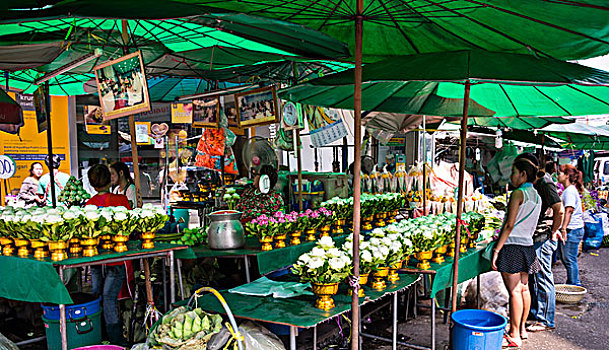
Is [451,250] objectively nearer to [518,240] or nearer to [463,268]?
[463,268]

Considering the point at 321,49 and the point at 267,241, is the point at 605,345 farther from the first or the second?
the point at 321,49

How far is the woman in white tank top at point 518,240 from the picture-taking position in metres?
4.37

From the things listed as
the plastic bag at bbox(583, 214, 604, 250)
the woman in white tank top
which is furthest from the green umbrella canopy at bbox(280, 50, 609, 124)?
the plastic bag at bbox(583, 214, 604, 250)

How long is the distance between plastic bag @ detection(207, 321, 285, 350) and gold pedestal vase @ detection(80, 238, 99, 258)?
136 cm

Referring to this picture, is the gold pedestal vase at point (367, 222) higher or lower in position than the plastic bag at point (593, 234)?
higher

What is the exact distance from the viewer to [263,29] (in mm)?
3488

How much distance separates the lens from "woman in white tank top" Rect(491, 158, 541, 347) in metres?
4.37

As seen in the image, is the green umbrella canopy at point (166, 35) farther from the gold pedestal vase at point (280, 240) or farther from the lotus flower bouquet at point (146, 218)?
the gold pedestal vase at point (280, 240)

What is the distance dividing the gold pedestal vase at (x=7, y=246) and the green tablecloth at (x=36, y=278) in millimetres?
56

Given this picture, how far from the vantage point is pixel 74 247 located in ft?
11.3

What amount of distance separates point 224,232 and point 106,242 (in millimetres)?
1071

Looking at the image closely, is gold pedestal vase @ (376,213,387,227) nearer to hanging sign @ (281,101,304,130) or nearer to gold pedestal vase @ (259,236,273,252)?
hanging sign @ (281,101,304,130)

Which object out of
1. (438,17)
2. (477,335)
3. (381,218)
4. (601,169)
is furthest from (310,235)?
(601,169)

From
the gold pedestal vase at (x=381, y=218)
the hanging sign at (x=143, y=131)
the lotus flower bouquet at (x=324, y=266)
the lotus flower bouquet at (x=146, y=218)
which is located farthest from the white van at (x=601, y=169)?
the lotus flower bouquet at (x=146, y=218)
